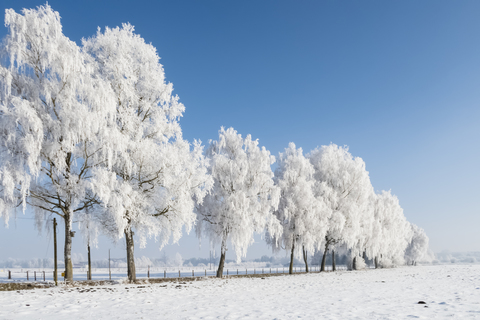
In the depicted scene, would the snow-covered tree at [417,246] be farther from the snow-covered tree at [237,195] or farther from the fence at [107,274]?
the snow-covered tree at [237,195]

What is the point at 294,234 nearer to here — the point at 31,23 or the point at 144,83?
the point at 144,83

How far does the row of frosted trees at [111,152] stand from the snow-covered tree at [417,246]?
80.6 m

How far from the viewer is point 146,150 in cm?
1984

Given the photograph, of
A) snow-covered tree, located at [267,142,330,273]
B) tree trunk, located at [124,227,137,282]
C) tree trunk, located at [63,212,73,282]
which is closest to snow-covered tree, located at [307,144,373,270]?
snow-covered tree, located at [267,142,330,273]

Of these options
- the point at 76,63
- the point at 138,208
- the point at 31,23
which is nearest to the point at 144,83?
the point at 76,63

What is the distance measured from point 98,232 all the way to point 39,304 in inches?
379

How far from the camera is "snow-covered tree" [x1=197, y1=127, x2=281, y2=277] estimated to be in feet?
86.4

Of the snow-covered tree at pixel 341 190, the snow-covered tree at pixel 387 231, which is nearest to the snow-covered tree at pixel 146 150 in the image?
the snow-covered tree at pixel 341 190

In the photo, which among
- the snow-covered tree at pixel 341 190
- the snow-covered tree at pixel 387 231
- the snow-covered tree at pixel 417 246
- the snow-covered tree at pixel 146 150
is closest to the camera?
the snow-covered tree at pixel 146 150

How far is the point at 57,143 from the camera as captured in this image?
17.0 metres

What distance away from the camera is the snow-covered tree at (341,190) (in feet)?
122

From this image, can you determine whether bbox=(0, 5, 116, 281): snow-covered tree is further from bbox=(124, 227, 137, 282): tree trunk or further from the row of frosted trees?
bbox=(124, 227, 137, 282): tree trunk

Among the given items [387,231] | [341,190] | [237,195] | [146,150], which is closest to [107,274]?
[341,190]

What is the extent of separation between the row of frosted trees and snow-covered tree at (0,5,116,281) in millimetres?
52
